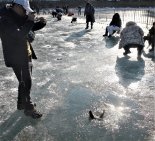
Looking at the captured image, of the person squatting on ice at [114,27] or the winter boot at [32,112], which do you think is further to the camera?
the person squatting on ice at [114,27]

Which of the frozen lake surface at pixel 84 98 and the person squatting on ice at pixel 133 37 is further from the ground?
the person squatting on ice at pixel 133 37

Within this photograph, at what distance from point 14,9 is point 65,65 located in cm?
492

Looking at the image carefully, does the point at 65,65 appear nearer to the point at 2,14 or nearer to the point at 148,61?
the point at 148,61

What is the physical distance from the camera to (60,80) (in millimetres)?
8578

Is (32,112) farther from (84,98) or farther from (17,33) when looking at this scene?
(84,98)

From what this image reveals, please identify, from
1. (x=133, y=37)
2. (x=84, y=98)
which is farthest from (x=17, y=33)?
(x=133, y=37)

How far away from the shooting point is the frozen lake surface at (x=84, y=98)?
213 inches

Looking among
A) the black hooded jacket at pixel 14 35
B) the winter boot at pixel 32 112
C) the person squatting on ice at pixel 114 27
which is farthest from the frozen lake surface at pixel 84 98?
the person squatting on ice at pixel 114 27

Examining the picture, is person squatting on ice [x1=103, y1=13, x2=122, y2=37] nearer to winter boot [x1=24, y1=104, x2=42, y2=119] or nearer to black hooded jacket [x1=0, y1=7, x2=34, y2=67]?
winter boot [x1=24, y1=104, x2=42, y2=119]

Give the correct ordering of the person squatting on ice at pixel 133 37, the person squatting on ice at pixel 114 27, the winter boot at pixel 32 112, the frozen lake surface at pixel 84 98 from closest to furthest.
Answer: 1. the frozen lake surface at pixel 84 98
2. the winter boot at pixel 32 112
3. the person squatting on ice at pixel 133 37
4. the person squatting on ice at pixel 114 27

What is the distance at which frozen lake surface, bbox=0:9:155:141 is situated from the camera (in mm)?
5410

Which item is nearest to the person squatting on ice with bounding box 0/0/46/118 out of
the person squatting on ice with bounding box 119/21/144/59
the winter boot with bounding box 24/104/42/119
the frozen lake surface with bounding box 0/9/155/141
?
the winter boot with bounding box 24/104/42/119

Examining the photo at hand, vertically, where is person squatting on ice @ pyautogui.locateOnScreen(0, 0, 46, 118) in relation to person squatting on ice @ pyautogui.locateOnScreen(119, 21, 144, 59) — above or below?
above

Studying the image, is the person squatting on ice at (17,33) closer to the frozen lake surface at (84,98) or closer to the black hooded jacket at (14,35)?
the black hooded jacket at (14,35)
